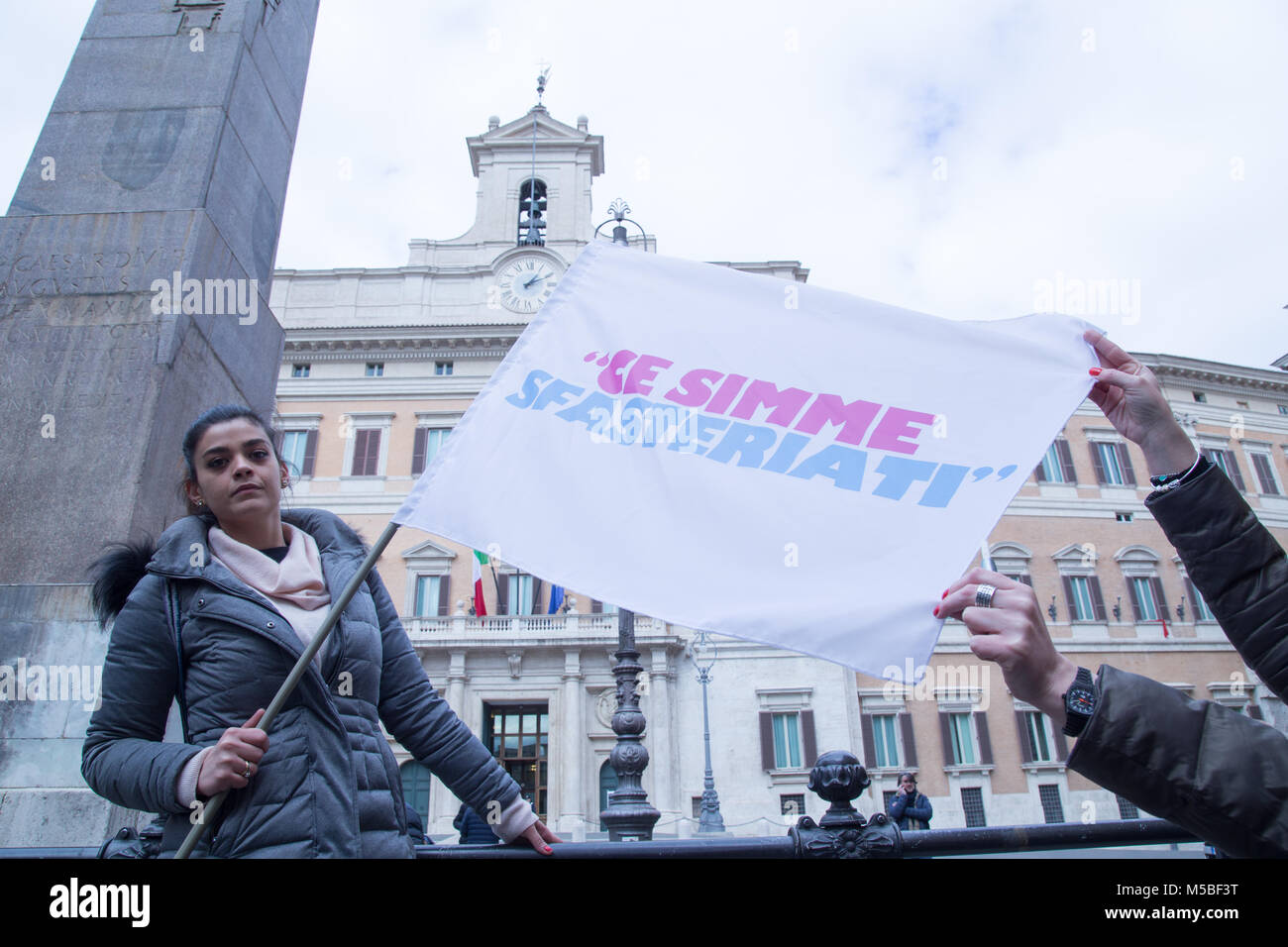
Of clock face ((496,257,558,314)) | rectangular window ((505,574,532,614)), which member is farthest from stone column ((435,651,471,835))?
clock face ((496,257,558,314))

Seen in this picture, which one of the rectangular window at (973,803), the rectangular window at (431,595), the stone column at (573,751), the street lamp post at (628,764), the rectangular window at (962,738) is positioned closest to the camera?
the street lamp post at (628,764)

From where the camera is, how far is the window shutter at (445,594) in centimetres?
2555

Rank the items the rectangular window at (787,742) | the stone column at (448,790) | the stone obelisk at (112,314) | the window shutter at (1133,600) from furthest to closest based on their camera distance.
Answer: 1. the window shutter at (1133,600)
2. the rectangular window at (787,742)
3. the stone column at (448,790)
4. the stone obelisk at (112,314)

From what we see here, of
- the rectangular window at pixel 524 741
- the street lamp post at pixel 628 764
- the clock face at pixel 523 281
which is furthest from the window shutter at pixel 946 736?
the street lamp post at pixel 628 764

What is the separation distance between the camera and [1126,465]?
3002cm

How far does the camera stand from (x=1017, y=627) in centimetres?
126

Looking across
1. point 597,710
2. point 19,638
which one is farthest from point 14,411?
point 597,710

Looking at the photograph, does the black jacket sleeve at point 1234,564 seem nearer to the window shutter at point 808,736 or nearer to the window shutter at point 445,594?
the window shutter at point 808,736

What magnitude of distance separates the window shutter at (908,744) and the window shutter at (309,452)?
19.9m

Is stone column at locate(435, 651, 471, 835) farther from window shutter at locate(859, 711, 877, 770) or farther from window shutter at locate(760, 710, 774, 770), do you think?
window shutter at locate(859, 711, 877, 770)

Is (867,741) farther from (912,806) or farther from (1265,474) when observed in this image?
(1265,474)

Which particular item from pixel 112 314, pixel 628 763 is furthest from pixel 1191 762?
pixel 628 763

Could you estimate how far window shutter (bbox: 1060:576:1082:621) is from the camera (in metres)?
27.8

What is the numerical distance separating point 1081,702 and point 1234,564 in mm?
581
